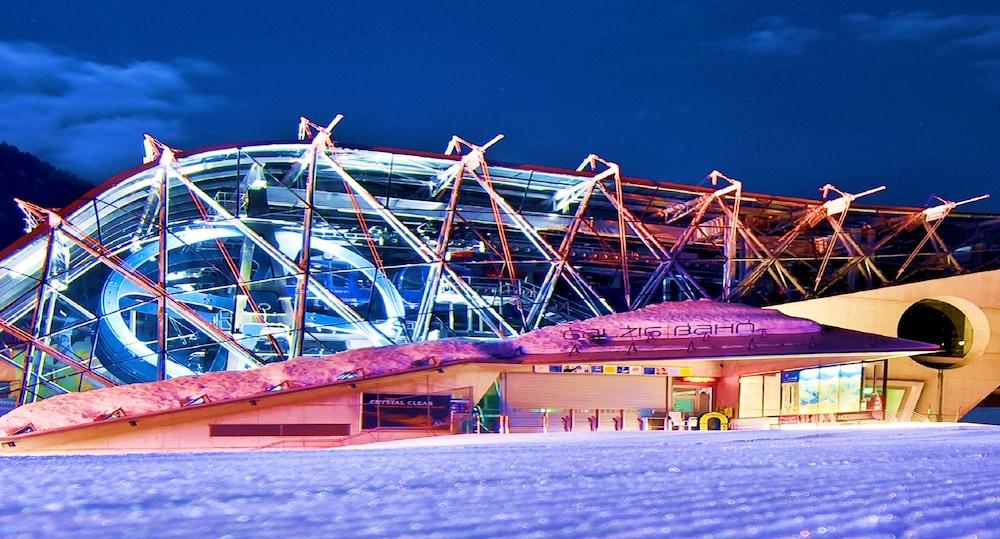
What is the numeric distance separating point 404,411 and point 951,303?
20.6 meters

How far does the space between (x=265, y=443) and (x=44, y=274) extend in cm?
928

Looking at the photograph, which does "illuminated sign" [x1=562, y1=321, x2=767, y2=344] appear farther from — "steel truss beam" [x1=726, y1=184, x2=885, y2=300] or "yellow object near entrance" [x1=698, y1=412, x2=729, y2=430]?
"steel truss beam" [x1=726, y1=184, x2=885, y2=300]

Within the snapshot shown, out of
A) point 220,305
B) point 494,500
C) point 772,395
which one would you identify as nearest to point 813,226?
point 772,395

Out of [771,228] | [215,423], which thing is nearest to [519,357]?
[215,423]

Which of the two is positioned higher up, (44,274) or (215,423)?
(44,274)

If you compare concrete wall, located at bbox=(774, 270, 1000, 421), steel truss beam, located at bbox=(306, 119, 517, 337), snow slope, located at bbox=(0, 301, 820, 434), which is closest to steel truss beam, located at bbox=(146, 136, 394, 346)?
steel truss beam, located at bbox=(306, 119, 517, 337)

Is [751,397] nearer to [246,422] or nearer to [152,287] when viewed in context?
[246,422]

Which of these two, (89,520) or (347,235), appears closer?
(89,520)

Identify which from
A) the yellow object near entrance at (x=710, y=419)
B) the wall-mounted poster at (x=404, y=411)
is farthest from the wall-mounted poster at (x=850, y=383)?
the wall-mounted poster at (x=404, y=411)

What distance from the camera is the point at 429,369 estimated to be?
23984mm

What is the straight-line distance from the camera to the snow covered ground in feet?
10.7

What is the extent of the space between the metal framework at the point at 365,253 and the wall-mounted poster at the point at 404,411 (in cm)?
477

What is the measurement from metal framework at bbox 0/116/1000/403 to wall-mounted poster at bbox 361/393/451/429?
15.7ft

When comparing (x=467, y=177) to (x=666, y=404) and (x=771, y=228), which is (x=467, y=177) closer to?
(x=666, y=404)
